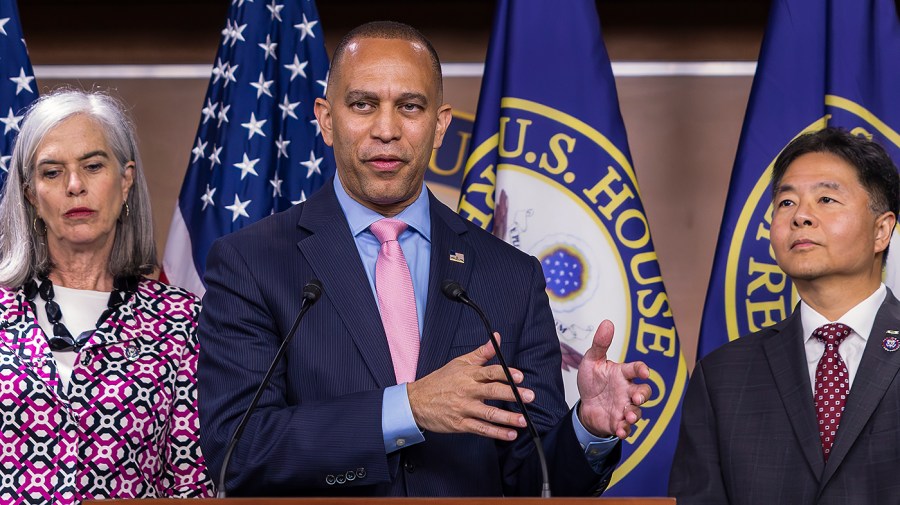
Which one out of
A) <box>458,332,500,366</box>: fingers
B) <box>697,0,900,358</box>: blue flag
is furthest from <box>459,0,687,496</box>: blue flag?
<box>458,332,500,366</box>: fingers

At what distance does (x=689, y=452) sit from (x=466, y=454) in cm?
76

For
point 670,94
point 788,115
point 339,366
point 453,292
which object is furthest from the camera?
point 670,94

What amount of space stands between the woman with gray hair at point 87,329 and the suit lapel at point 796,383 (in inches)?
53.6

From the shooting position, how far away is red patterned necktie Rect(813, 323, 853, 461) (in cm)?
248

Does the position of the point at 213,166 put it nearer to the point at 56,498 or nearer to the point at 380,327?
the point at 56,498

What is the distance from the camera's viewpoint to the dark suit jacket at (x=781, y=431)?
239cm

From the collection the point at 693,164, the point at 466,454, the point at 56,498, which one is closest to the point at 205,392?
the point at 466,454

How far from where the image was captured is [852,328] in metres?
2.58

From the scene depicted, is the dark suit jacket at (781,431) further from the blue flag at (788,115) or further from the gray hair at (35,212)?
the gray hair at (35,212)

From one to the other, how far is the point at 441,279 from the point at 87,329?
3.27ft

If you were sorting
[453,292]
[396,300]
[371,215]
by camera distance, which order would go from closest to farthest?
[453,292] < [396,300] < [371,215]

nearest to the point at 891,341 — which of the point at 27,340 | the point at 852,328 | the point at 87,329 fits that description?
the point at 852,328

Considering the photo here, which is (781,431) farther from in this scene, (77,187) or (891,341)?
(77,187)

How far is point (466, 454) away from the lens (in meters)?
2.05
